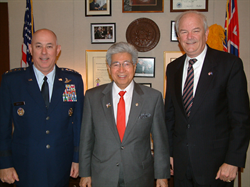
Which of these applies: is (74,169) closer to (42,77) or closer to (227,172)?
(42,77)

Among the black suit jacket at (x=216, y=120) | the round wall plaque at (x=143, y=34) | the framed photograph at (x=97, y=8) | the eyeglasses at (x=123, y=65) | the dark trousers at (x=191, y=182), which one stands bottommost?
the dark trousers at (x=191, y=182)

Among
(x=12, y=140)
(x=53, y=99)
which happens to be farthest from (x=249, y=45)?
(x=12, y=140)

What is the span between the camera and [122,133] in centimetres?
171

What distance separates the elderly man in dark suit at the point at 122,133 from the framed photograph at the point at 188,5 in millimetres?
1681

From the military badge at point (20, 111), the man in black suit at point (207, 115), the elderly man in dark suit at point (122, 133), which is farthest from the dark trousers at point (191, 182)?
the military badge at point (20, 111)

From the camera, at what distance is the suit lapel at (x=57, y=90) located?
181 centimetres

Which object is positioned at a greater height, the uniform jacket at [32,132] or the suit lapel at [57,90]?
the suit lapel at [57,90]

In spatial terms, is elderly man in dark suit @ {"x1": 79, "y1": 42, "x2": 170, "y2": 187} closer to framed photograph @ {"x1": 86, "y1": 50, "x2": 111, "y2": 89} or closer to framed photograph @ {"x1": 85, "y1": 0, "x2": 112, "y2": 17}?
framed photograph @ {"x1": 86, "y1": 50, "x2": 111, "y2": 89}

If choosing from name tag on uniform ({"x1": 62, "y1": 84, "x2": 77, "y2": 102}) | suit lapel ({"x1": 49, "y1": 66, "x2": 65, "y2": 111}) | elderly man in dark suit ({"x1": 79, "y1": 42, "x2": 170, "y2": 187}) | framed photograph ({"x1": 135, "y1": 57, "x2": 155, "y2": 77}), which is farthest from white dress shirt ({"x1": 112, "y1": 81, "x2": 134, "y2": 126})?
framed photograph ({"x1": 135, "y1": 57, "x2": 155, "y2": 77})

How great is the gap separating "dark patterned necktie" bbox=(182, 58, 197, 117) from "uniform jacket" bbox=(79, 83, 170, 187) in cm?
23

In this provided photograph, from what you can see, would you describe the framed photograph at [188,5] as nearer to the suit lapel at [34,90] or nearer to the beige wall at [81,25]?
the beige wall at [81,25]

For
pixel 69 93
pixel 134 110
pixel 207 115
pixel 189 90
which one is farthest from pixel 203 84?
pixel 69 93

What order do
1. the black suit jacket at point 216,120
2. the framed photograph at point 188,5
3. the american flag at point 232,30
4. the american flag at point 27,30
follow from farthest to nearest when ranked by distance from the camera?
the framed photograph at point 188,5 → the american flag at point 27,30 → the american flag at point 232,30 → the black suit jacket at point 216,120

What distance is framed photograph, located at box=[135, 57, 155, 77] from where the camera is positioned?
3.11 meters
